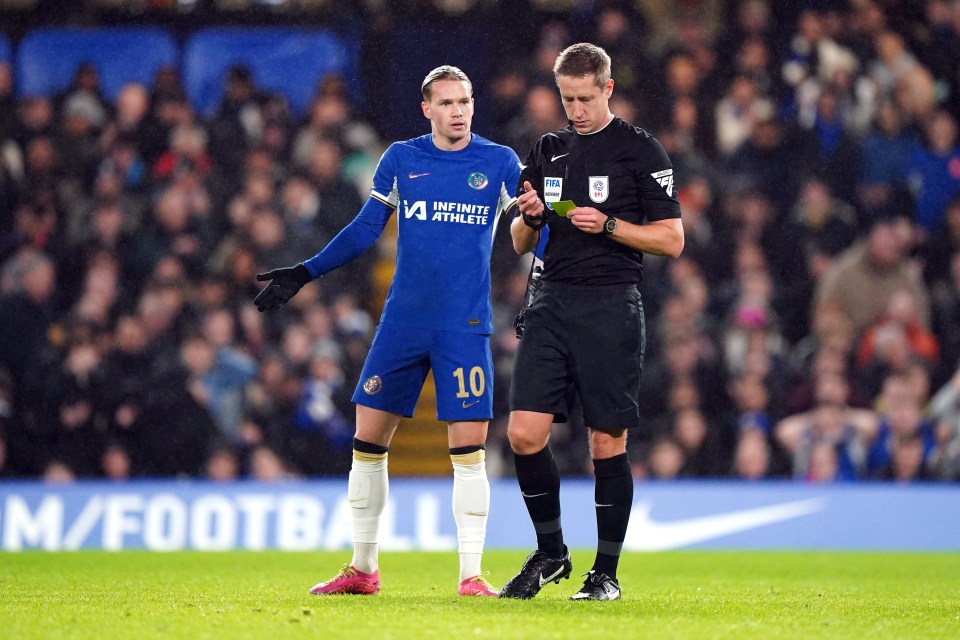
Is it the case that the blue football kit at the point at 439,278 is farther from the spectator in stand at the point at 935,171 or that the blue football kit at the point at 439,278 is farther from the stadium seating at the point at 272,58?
the stadium seating at the point at 272,58

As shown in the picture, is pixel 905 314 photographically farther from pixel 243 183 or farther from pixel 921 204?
pixel 243 183

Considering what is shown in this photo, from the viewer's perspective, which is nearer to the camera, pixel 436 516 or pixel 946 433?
pixel 436 516

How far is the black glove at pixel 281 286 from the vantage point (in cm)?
570

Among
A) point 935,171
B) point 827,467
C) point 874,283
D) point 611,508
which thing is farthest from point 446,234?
point 935,171

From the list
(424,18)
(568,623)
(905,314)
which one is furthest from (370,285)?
(568,623)

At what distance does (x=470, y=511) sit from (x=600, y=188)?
4.74 ft

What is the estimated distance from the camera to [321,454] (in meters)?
11.2

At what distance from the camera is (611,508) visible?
214 inches

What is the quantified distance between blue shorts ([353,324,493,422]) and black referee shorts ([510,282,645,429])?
271mm

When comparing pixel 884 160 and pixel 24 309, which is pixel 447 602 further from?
pixel 884 160

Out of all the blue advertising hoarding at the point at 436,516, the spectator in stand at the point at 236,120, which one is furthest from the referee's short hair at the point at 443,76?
the spectator in stand at the point at 236,120

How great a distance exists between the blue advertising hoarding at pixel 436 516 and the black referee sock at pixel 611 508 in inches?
176

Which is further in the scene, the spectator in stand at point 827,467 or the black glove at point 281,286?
the spectator in stand at point 827,467

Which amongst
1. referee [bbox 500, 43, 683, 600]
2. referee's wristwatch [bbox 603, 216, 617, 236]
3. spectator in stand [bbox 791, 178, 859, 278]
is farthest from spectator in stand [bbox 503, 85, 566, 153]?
referee's wristwatch [bbox 603, 216, 617, 236]
